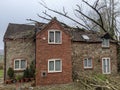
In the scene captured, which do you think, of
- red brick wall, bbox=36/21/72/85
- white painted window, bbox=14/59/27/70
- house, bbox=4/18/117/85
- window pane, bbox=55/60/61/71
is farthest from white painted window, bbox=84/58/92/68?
white painted window, bbox=14/59/27/70

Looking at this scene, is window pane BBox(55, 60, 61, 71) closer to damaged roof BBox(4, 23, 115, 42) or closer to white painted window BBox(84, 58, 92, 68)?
damaged roof BBox(4, 23, 115, 42)

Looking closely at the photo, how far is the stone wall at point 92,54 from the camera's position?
94.4ft

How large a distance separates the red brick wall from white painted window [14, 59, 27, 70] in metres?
3.23

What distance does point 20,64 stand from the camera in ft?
90.0

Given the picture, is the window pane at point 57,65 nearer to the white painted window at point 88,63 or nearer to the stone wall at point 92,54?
the stone wall at point 92,54

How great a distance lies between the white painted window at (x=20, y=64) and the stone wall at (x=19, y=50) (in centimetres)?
33

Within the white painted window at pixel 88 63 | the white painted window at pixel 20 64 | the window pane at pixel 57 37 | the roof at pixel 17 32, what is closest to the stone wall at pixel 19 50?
the white painted window at pixel 20 64

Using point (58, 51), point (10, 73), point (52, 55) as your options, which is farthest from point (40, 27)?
point (10, 73)

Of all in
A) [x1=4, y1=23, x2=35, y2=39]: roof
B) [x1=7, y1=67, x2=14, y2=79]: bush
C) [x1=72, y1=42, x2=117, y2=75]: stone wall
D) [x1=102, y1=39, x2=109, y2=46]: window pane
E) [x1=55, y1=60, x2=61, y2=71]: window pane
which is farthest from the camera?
[x1=102, y1=39, x2=109, y2=46]: window pane

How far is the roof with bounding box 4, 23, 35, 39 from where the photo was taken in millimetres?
27300

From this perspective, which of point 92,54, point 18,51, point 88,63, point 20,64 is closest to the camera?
point 20,64

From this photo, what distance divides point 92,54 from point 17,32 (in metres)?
9.23

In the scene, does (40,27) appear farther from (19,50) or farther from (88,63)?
(88,63)

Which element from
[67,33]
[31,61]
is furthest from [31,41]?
[67,33]
